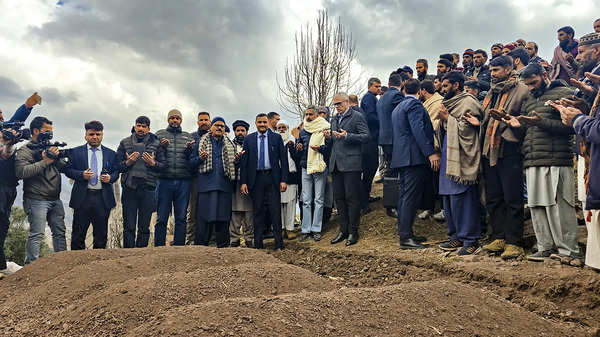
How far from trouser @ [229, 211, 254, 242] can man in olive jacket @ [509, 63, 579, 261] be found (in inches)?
165

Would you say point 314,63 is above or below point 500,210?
above

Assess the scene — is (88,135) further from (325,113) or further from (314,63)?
(314,63)

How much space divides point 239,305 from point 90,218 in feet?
14.4

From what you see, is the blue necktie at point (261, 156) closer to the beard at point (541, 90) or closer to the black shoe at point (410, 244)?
the black shoe at point (410, 244)

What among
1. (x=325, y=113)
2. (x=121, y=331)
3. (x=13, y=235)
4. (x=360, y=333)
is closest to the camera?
(x=360, y=333)

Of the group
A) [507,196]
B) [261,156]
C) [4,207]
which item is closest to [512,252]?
[507,196]

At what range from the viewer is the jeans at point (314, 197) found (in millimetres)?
7137

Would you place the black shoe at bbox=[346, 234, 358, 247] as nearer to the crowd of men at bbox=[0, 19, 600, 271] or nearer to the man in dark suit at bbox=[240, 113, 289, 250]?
the crowd of men at bbox=[0, 19, 600, 271]

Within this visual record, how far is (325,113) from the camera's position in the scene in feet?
24.7

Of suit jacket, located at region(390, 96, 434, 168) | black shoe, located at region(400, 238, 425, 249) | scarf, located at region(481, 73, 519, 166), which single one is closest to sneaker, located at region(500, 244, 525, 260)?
scarf, located at region(481, 73, 519, 166)

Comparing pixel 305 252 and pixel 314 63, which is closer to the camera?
pixel 305 252

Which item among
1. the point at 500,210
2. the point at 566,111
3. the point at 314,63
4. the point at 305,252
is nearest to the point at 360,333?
the point at 566,111

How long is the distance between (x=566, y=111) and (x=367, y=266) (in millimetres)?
2664

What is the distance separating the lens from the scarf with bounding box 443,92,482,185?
16.9ft
